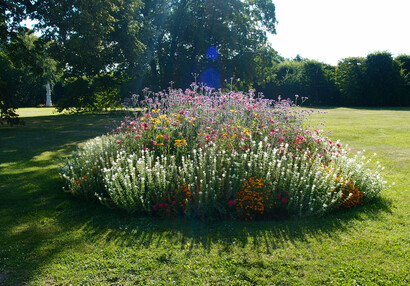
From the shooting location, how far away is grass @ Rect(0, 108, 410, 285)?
10.6 feet

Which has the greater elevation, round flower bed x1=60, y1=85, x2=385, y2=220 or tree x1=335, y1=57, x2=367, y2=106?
tree x1=335, y1=57, x2=367, y2=106

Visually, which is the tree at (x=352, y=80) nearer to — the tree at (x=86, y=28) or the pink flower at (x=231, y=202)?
the tree at (x=86, y=28)

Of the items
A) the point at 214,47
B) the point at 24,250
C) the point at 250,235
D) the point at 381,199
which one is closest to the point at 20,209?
the point at 24,250

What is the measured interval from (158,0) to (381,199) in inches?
980

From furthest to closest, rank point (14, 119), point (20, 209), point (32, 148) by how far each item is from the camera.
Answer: point (14, 119)
point (32, 148)
point (20, 209)

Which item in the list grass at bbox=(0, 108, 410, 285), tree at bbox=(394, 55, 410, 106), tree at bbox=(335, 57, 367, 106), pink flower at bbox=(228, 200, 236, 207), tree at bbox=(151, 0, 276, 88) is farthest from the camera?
tree at bbox=(335, 57, 367, 106)

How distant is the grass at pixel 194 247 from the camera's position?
3.23 m

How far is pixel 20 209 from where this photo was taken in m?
5.09

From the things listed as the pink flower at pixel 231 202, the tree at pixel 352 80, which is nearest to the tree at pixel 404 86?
the tree at pixel 352 80

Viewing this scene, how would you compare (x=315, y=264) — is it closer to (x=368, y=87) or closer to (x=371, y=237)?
(x=371, y=237)

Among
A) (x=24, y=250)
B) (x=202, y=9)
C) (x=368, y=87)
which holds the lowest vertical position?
(x=24, y=250)

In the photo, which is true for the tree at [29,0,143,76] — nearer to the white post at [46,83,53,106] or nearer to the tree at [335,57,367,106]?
the tree at [335,57,367,106]

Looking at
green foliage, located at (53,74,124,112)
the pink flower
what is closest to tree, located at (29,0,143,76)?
green foliage, located at (53,74,124,112)

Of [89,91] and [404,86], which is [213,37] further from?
[404,86]
